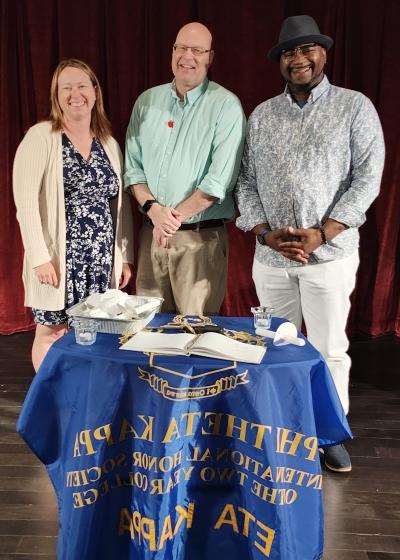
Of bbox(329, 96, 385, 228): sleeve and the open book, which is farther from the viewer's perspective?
bbox(329, 96, 385, 228): sleeve

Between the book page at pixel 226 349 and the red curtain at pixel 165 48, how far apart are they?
231 cm

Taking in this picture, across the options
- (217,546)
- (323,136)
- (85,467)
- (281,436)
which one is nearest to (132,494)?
(85,467)

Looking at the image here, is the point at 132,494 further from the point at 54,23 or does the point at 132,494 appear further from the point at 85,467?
the point at 54,23

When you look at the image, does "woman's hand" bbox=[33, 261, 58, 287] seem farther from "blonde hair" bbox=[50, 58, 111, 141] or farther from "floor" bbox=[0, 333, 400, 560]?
"floor" bbox=[0, 333, 400, 560]

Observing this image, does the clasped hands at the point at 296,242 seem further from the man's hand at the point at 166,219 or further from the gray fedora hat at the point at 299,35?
the gray fedora hat at the point at 299,35

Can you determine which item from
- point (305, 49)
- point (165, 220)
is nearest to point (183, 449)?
point (165, 220)

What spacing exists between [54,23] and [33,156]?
5.95 ft

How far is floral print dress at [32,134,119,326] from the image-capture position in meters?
2.29

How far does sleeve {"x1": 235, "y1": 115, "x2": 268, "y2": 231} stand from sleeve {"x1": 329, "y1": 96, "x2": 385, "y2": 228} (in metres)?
0.32

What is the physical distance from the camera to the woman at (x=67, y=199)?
2.23 meters

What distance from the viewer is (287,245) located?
2.06 meters

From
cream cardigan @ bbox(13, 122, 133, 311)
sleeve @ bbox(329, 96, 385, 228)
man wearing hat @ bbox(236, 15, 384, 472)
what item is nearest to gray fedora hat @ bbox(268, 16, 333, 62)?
man wearing hat @ bbox(236, 15, 384, 472)

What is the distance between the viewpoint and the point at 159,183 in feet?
7.47

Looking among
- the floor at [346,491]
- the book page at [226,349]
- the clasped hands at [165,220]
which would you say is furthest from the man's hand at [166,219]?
the floor at [346,491]
